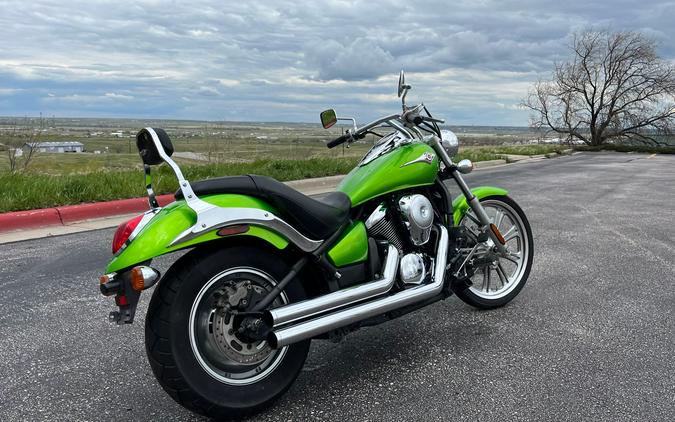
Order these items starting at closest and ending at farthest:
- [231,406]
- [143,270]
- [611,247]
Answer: [143,270]
[231,406]
[611,247]

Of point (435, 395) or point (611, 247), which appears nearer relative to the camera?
point (435, 395)

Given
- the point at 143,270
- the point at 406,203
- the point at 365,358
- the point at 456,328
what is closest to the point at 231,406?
the point at 143,270

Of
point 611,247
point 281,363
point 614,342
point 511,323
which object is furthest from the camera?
point 611,247

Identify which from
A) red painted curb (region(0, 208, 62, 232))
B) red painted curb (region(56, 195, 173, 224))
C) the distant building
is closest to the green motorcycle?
red painted curb (region(0, 208, 62, 232))

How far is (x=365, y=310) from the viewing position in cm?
290

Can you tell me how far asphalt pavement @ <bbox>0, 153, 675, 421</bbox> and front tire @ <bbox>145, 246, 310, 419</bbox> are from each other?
21 cm

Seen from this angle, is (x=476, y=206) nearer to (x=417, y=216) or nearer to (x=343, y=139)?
(x=417, y=216)

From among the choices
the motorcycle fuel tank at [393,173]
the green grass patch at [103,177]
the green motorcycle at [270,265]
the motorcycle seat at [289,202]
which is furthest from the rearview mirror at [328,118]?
the green grass patch at [103,177]

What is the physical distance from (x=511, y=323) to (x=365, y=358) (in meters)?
1.23

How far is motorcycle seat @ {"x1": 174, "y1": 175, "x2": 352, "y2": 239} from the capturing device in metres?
2.65

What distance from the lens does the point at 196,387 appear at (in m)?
2.47

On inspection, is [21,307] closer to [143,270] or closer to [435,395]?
[143,270]

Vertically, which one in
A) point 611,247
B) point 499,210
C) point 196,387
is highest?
point 499,210

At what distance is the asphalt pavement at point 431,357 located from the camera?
9.14 feet
